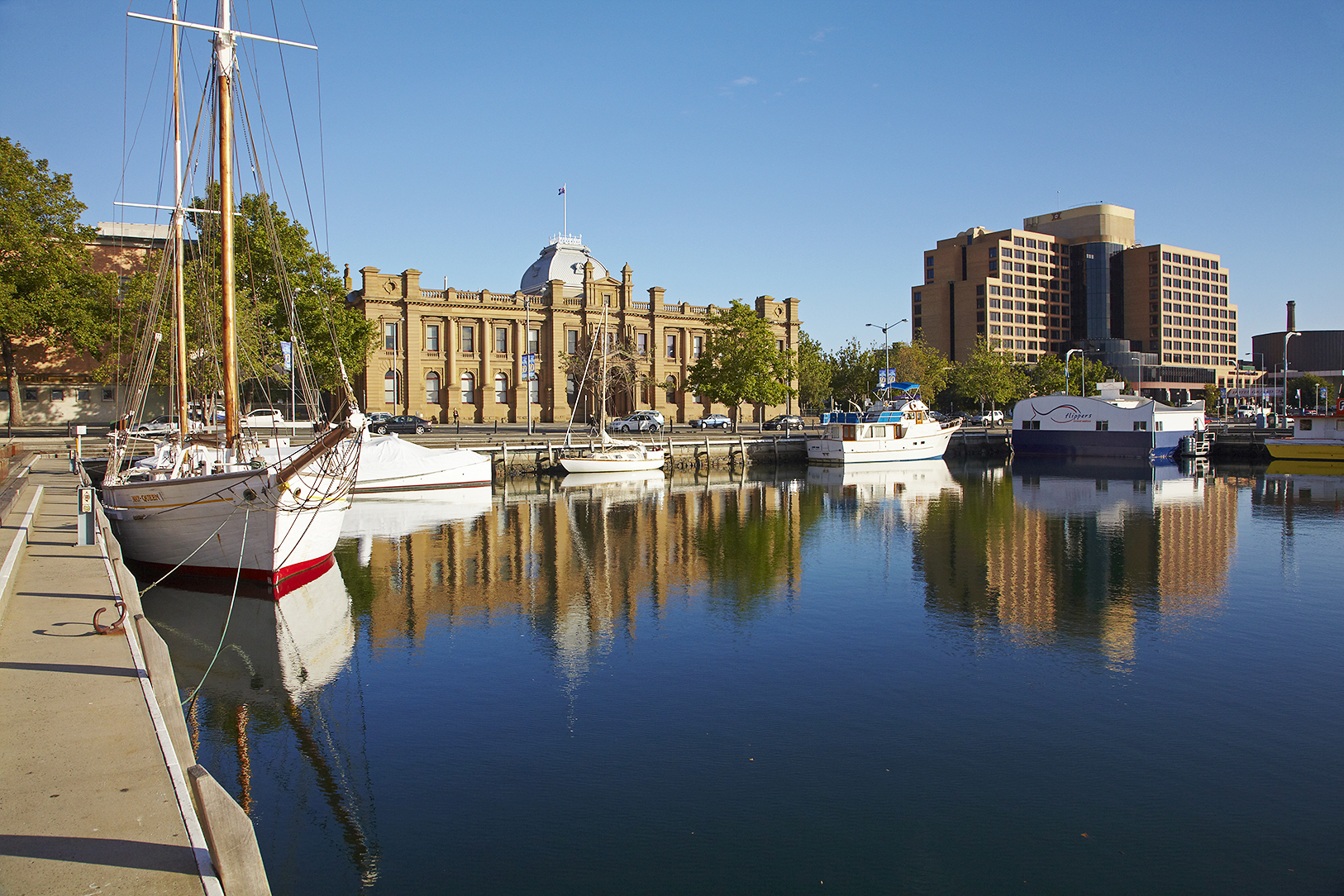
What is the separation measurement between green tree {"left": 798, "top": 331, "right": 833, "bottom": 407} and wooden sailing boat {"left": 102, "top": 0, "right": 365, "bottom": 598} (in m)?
67.4

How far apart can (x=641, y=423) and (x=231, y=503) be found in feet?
167

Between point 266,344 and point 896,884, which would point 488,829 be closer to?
point 896,884

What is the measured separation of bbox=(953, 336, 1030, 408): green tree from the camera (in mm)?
96062

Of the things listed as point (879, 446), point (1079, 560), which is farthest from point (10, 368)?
point (1079, 560)

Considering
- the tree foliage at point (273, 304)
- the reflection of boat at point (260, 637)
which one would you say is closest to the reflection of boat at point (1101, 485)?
the reflection of boat at point (260, 637)

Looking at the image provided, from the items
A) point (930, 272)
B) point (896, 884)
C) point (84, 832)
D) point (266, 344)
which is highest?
point (930, 272)

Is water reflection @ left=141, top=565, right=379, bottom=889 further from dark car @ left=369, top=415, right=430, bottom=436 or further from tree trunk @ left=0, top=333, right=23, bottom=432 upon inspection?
dark car @ left=369, top=415, right=430, bottom=436

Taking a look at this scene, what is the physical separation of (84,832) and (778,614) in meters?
13.2

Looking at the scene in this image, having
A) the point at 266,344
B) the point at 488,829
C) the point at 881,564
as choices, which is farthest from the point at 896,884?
the point at 266,344

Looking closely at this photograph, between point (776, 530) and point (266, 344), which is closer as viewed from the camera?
point (776, 530)

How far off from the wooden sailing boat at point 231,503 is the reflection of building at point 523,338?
4613cm

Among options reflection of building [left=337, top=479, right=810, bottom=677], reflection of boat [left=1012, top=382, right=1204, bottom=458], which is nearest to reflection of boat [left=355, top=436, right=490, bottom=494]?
reflection of building [left=337, top=479, right=810, bottom=677]

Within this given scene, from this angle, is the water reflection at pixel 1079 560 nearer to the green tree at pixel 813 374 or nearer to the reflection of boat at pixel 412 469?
the reflection of boat at pixel 412 469

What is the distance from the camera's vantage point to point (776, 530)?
30.2 meters
